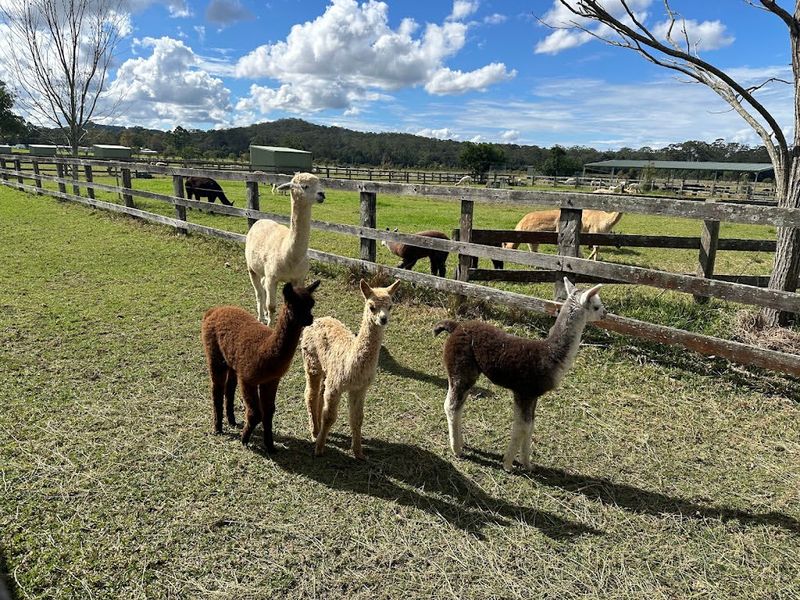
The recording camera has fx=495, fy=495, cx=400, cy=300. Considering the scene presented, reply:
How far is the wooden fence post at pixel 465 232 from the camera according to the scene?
623 centimetres

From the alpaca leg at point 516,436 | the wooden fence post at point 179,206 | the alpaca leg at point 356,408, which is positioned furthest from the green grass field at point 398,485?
the wooden fence post at point 179,206

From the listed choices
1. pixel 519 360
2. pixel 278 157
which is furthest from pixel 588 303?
pixel 278 157

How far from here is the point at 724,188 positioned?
38.7 metres

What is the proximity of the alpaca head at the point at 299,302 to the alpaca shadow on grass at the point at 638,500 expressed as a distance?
1.63 meters

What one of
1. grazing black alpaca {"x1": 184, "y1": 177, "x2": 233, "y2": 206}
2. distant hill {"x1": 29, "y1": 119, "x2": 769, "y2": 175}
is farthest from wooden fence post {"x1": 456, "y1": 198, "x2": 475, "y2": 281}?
distant hill {"x1": 29, "y1": 119, "x2": 769, "y2": 175}

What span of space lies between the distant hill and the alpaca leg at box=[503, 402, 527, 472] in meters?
85.8

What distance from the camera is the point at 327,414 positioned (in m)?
3.50

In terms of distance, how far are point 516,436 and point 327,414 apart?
1331 millimetres

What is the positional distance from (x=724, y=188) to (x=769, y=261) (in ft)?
109

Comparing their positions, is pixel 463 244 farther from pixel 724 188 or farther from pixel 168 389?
pixel 724 188

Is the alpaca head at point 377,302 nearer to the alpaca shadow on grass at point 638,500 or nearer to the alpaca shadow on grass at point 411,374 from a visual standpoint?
the alpaca shadow on grass at point 638,500

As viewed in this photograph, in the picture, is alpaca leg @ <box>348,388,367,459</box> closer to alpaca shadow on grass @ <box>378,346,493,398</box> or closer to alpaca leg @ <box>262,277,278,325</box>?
alpaca shadow on grass @ <box>378,346,493,398</box>

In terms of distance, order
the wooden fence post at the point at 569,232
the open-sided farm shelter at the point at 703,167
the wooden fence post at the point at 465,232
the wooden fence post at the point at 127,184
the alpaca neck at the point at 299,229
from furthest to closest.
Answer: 1. the open-sided farm shelter at the point at 703,167
2. the wooden fence post at the point at 127,184
3. the wooden fence post at the point at 465,232
4. the alpaca neck at the point at 299,229
5. the wooden fence post at the point at 569,232

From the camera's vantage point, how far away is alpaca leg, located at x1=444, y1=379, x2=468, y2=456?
3.60m
